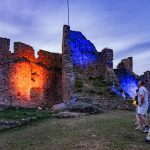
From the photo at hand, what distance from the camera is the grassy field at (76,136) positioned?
14152 mm

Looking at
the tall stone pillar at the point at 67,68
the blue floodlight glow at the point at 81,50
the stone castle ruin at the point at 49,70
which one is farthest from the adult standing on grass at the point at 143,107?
the blue floodlight glow at the point at 81,50

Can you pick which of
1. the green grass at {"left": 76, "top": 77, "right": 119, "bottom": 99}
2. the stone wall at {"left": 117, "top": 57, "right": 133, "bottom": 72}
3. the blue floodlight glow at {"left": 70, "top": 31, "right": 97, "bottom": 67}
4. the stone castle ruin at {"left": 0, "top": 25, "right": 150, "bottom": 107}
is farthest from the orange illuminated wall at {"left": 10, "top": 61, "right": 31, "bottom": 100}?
the stone wall at {"left": 117, "top": 57, "right": 133, "bottom": 72}

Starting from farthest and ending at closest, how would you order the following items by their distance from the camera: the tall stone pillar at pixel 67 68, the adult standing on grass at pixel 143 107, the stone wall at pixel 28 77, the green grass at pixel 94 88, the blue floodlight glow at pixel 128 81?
the blue floodlight glow at pixel 128 81 → the stone wall at pixel 28 77 → the tall stone pillar at pixel 67 68 → the green grass at pixel 94 88 → the adult standing on grass at pixel 143 107

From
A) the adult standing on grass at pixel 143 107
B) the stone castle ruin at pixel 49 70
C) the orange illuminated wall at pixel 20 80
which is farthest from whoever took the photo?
the orange illuminated wall at pixel 20 80

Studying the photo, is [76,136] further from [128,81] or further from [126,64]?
[126,64]

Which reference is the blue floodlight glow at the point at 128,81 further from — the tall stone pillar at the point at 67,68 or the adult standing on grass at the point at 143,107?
the adult standing on grass at the point at 143,107

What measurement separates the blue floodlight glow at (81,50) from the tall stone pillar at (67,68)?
77 cm

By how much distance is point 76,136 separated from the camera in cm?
1595

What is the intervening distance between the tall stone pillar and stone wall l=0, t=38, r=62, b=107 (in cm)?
362

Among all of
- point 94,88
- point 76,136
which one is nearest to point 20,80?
point 94,88

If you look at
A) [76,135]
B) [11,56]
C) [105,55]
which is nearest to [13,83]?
[11,56]

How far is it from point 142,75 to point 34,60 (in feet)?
38.6

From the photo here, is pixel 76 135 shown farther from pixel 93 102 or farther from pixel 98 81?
pixel 98 81

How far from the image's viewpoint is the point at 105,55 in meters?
38.9
